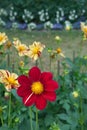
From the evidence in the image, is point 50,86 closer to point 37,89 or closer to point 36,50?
point 37,89

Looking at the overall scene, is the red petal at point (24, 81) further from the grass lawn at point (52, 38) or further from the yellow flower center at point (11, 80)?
the grass lawn at point (52, 38)

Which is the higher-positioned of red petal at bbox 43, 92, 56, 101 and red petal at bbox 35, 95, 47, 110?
red petal at bbox 43, 92, 56, 101

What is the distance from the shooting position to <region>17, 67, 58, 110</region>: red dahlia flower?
2137 millimetres

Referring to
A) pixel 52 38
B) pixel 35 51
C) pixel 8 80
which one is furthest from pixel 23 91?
pixel 52 38

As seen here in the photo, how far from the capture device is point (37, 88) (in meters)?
2.16

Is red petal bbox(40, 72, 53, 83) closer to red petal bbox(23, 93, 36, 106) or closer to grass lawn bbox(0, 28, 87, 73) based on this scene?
red petal bbox(23, 93, 36, 106)

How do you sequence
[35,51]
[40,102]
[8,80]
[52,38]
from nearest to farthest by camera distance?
[40,102], [8,80], [35,51], [52,38]

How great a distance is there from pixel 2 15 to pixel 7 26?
0.37m

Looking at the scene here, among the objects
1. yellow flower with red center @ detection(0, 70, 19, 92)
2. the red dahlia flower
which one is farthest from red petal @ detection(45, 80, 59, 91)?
yellow flower with red center @ detection(0, 70, 19, 92)

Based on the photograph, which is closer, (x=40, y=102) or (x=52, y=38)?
(x=40, y=102)

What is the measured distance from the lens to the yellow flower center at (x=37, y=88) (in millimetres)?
2149

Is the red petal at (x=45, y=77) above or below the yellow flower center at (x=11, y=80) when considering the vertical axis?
above

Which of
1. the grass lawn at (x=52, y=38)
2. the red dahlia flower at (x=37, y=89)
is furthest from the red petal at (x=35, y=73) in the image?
the grass lawn at (x=52, y=38)

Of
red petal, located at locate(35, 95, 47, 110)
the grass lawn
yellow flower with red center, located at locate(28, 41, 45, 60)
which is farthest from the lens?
the grass lawn
